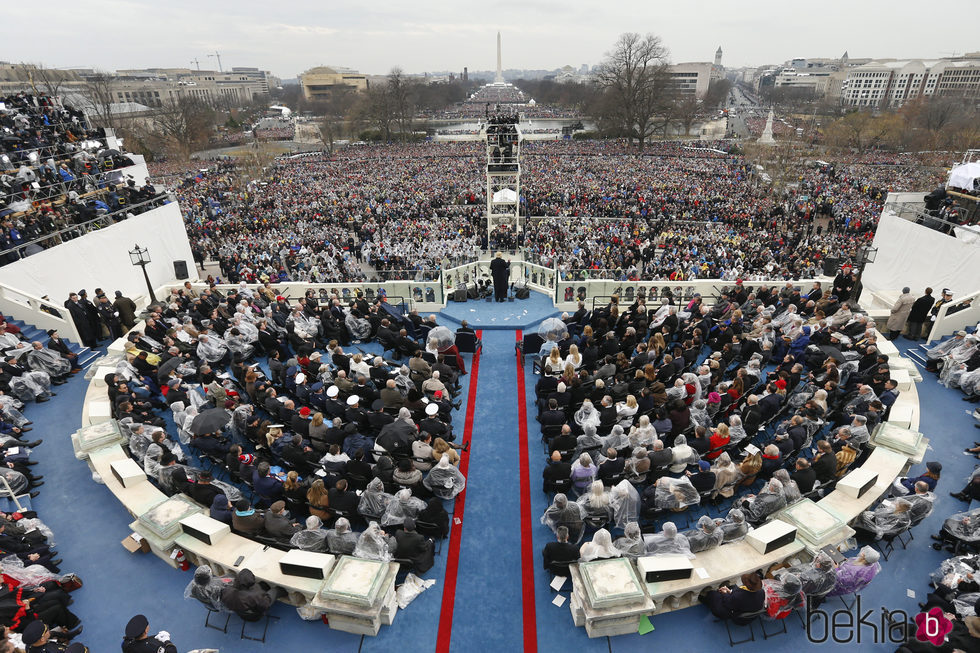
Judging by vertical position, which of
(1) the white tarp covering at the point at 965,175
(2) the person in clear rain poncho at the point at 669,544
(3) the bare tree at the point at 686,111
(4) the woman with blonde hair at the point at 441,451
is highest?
(3) the bare tree at the point at 686,111

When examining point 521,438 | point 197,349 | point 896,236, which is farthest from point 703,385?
point 896,236

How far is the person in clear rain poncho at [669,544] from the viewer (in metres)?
5.75

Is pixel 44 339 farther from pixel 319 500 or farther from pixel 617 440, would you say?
pixel 617 440

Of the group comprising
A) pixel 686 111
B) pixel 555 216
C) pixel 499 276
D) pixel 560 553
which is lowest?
pixel 555 216

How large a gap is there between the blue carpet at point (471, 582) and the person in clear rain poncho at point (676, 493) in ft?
4.22

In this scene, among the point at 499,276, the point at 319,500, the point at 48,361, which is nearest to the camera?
the point at 319,500

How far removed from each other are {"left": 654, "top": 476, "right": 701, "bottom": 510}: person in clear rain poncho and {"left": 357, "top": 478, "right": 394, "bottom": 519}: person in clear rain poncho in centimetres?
367

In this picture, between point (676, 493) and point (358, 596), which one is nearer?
point (358, 596)

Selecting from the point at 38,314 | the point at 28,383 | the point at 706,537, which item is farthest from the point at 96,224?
the point at 706,537

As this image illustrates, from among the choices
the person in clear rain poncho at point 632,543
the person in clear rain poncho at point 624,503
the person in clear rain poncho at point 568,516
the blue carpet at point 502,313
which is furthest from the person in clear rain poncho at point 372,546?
the blue carpet at point 502,313

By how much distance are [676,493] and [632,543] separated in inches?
45.8

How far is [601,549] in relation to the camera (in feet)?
18.9

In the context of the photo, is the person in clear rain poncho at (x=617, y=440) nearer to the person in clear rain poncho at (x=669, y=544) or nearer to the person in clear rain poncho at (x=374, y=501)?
the person in clear rain poncho at (x=669, y=544)

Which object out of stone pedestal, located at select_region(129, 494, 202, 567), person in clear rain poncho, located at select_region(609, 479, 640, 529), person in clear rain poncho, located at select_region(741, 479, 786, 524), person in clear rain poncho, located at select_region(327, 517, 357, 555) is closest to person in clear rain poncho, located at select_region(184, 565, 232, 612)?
stone pedestal, located at select_region(129, 494, 202, 567)
